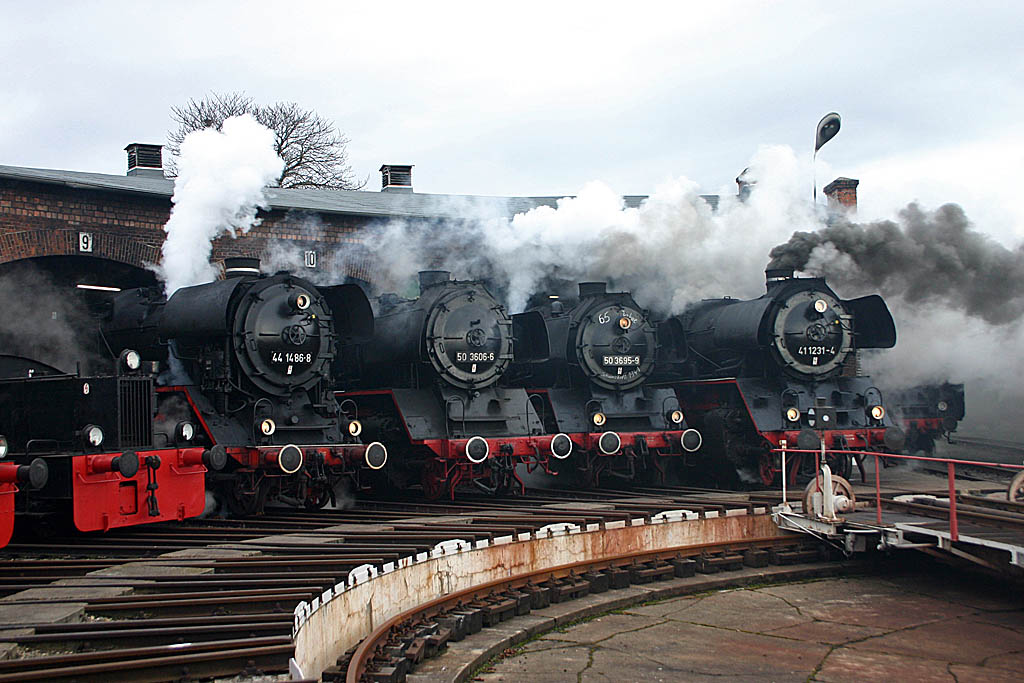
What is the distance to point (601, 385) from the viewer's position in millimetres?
14391

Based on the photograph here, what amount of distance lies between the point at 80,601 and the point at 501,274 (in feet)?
37.9

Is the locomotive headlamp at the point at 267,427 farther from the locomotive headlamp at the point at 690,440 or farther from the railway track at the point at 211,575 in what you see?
the locomotive headlamp at the point at 690,440

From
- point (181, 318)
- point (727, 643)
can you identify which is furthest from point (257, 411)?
point (727, 643)

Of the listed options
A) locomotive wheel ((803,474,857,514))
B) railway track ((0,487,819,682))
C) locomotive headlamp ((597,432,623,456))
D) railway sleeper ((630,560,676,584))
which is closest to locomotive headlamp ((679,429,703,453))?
locomotive headlamp ((597,432,623,456))

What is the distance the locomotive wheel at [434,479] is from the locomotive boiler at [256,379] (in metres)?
1.21

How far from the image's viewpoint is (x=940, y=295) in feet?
53.6

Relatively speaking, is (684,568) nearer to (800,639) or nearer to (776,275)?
(800,639)

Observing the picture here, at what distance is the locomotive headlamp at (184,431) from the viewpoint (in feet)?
32.9

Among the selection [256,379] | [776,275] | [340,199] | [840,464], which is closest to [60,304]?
[256,379]

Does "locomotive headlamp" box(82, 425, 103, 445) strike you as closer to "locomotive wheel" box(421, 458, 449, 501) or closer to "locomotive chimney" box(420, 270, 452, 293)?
"locomotive wheel" box(421, 458, 449, 501)

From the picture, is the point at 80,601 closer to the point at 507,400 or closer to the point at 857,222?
the point at 507,400

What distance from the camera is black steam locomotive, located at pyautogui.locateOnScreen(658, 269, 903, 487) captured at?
46.1 feet

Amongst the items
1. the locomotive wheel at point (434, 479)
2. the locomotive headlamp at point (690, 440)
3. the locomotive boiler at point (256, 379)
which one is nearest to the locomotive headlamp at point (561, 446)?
the locomotive wheel at point (434, 479)

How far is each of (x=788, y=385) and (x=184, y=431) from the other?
8546mm
